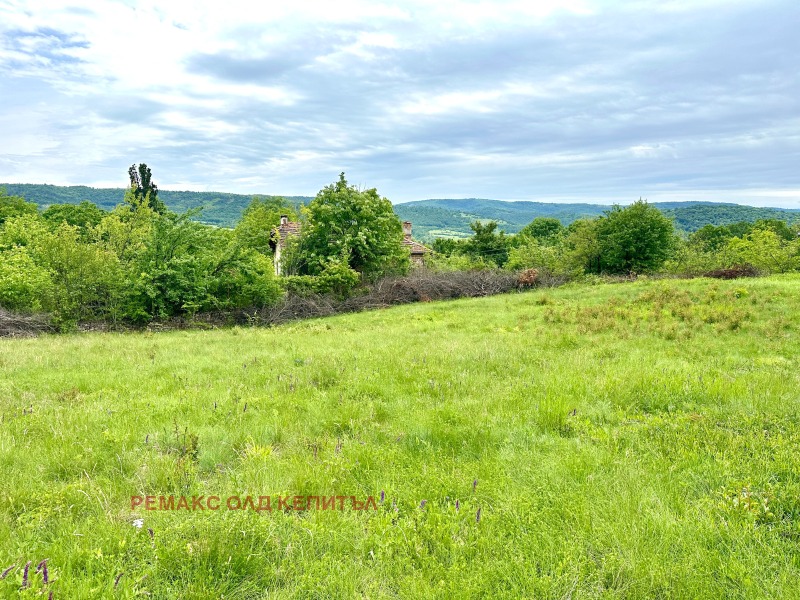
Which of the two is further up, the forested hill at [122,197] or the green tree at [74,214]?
the forested hill at [122,197]

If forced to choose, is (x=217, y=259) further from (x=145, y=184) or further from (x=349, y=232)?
(x=145, y=184)

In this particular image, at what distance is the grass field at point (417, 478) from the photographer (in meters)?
2.52

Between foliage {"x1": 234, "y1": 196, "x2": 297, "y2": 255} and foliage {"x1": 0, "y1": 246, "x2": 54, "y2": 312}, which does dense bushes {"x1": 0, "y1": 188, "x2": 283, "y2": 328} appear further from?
foliage {"x1": 234, "y1": 196, "x2": 297, "y2": 255}

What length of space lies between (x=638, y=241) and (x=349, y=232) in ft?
76.3

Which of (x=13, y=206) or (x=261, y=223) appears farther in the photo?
(x=261, y=223)

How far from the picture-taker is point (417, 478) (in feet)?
11.9

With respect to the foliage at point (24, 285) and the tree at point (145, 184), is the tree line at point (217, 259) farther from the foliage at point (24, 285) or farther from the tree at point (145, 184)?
the tree at point (145, 184)

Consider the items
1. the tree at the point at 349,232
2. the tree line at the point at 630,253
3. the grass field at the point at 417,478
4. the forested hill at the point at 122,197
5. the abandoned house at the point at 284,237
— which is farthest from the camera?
the forested hill at the point at 122,197

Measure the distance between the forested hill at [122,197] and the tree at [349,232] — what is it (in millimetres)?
86817

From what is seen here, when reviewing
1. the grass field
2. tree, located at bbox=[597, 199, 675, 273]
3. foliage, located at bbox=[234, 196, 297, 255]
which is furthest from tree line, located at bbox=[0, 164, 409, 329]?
tree, located at bbox=[597, 199, 675, 273]

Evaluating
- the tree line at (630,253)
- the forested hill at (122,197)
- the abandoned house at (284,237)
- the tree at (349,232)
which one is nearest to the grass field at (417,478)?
the tree at (349,232)

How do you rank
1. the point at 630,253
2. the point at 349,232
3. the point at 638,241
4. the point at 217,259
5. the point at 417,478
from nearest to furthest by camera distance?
1. the point at 417,478
2. the point at 217,259
3. the point at 349,232
4. the point at 638,241
5. the point at 630,253

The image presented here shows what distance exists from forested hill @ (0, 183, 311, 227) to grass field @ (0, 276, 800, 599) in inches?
4432

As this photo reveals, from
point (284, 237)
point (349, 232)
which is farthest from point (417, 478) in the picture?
point (284, 237)
